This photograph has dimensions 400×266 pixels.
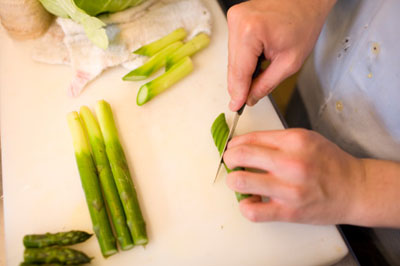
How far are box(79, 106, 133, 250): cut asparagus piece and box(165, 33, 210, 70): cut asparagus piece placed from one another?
14.5 inches

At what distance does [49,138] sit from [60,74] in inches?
11.2

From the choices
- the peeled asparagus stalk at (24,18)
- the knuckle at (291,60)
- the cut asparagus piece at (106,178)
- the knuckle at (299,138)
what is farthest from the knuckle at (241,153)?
the peeled asparagus stalk at (24,18)

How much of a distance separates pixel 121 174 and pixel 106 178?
0.16 ft

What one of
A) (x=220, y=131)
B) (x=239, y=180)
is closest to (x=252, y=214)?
(x=239, y=180)

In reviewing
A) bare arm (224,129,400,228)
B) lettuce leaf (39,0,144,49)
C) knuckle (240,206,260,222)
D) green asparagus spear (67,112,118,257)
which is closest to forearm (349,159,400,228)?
bare arm (224,129,400,228)

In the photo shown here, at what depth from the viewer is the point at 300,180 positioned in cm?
91

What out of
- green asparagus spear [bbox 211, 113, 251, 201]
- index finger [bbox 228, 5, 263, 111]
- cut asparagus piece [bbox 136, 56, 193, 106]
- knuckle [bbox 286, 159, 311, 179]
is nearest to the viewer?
knuckle [bbox 286, 159, 311, 179]

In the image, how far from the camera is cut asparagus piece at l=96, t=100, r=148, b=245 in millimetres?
1025

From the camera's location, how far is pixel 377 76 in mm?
1076

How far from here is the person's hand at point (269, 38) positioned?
3.30ft

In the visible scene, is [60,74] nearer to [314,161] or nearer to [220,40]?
[220,40]

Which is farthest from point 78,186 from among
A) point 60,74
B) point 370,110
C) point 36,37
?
point 370,110

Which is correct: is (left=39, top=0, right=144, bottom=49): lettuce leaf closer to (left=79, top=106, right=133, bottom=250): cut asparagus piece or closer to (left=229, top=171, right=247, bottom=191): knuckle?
(left=79, top=106, right=133, bottom=250): cut asparagus piece

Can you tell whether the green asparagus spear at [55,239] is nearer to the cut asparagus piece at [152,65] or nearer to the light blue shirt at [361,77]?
the cut asparagus piece at [152,65]
